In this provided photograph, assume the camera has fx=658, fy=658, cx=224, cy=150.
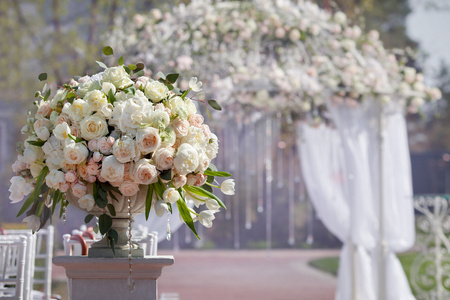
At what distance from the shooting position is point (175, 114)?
167cm

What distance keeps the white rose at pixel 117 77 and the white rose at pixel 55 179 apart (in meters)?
0.28

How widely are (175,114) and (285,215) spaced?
1264 centimetres

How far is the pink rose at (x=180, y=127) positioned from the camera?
165cm

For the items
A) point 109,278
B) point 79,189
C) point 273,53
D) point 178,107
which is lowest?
point 109,278

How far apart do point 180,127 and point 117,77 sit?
220 mm

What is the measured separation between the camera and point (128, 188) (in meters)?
1.60

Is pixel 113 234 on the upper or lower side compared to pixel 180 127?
lower

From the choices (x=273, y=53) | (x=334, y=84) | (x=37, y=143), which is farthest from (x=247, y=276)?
(x=37, y=143)

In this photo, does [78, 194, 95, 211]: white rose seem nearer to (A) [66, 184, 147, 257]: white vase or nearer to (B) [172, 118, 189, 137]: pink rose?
(A) [66, 184, 147, 257]: white vase

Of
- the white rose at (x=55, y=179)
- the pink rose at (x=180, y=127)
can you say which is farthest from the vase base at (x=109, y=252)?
the pink rose at (x=180, y=127)

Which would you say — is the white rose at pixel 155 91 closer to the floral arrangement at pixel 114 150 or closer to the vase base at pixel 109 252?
the floral arrangement at pixel 114 150

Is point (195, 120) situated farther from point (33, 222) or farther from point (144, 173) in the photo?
point (33, 222)

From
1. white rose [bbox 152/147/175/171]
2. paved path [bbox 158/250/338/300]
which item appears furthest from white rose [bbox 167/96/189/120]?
paved path [bbox 158/250/338/300]

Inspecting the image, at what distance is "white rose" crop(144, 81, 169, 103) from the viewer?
1677 millimetres
